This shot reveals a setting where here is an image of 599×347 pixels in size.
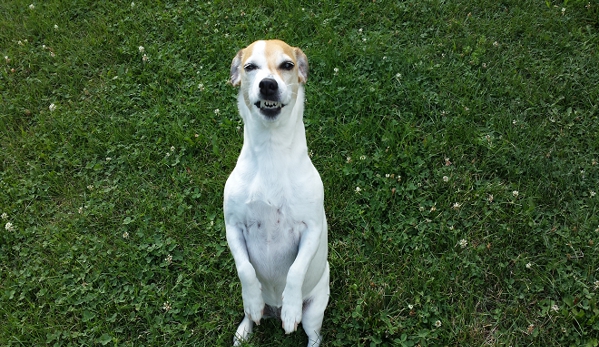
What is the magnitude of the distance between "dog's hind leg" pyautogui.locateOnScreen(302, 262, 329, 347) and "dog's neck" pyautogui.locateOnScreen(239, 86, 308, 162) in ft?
3.21

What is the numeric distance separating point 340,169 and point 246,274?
177 centimetres

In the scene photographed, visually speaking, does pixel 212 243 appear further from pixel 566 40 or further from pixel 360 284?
pixel 566 40

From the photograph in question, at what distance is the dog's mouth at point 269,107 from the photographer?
2.86 metres

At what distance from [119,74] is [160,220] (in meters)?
2.05

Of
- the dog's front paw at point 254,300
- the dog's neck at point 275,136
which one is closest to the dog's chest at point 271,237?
the dog's front paw at point 254,300

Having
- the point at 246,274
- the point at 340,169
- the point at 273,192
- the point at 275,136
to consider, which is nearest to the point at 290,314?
the point at 246,274

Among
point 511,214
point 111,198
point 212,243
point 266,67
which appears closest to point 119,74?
point 111,198

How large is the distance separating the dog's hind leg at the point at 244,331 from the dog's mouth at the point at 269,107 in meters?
1.56

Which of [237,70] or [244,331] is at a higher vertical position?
[237,70]

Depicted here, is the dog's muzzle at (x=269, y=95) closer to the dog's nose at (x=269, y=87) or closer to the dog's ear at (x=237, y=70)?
the dog's nose at (x=269, y=87)

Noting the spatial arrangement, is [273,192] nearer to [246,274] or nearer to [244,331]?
[246,274]

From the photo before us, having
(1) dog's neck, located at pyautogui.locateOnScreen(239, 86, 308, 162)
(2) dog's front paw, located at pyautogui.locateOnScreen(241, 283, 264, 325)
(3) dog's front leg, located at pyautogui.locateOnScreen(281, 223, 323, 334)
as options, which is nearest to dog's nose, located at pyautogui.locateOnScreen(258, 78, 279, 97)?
(1) dog's neck, located at pyautogui.locateOnScreen(239, 86, 308, 162)

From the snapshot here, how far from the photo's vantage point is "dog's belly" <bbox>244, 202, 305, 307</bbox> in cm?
300

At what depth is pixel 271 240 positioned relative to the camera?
305 centimetres
